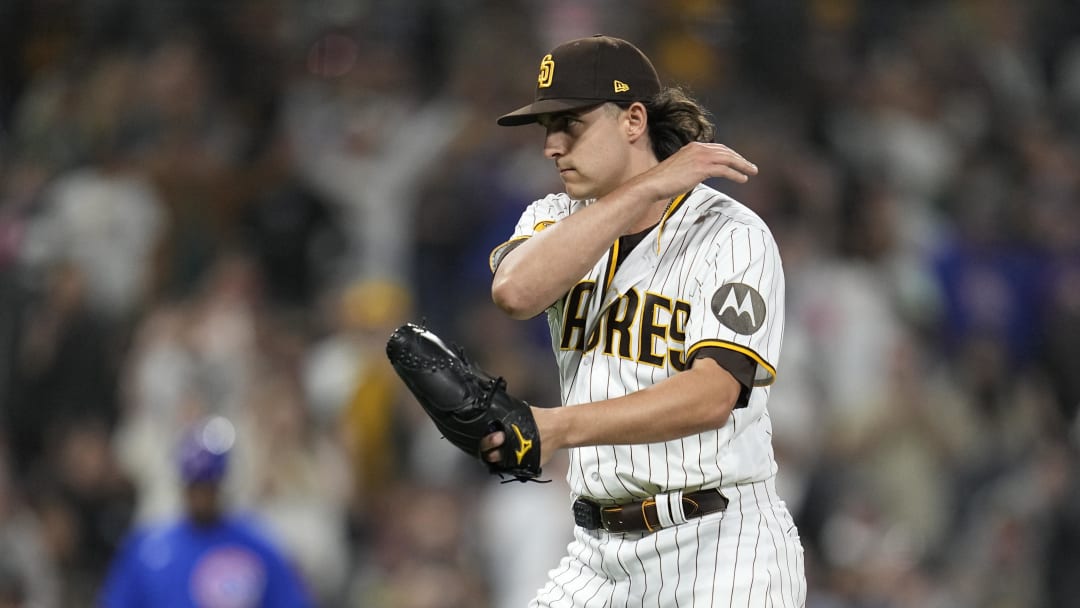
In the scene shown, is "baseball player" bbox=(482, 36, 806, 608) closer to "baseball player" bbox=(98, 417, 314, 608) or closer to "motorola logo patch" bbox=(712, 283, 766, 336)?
"motorola logo patch" bbox=(712, 283, 766, 336)

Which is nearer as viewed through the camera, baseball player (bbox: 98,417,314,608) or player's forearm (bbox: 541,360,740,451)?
player's forearm (bbox: 541,360,740,451)

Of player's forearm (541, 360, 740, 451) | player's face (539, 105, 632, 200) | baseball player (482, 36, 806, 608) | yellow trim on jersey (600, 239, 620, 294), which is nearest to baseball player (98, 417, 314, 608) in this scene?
baseball player (482, 36, 806, 608)

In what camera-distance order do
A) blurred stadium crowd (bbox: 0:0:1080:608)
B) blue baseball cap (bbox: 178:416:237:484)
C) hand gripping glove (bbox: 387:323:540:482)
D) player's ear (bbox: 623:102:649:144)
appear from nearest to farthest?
hand gripping glove (bbox: 387:323:540:482) < player's ear (bbox: 623:102:649:144) < blue baseball cap (bbox: 178:416:237:484) < blurred stadium crowd (bbox: 0:0:1080:608)

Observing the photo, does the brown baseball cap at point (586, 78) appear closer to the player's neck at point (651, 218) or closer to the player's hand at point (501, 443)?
the player's neck at point (651, 218)

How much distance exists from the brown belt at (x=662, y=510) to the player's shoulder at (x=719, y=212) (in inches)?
24.7

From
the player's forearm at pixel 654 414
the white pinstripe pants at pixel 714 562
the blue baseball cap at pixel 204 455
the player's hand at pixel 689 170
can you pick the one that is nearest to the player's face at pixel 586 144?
the player's hand at pixel 689 170

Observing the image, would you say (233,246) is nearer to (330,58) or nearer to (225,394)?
(225,394)

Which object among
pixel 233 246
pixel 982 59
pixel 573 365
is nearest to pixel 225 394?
pixel 233 246

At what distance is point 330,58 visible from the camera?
10.1 meters

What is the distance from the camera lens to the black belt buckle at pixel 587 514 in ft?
13.0

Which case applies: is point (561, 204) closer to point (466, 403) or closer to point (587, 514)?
point (587, 514)

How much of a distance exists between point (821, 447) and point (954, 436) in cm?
88

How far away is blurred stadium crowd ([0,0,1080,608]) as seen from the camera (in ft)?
26.7

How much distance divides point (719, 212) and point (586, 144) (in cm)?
37
